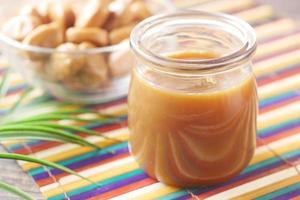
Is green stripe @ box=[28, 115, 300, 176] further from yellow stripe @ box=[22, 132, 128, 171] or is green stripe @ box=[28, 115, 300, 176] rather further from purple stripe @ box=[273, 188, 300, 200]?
purple stripe @ box=[273, 188, 300, 200]

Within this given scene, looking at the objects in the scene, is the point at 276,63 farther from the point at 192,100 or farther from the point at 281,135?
the point at 192,100

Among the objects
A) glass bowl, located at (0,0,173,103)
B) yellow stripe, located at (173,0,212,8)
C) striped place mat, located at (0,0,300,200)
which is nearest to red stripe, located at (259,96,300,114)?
striped place mat, located at (0,0,300,200)

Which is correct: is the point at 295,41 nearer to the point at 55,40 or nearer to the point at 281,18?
the point at 281,18

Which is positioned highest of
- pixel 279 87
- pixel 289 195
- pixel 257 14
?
pixel 257 14

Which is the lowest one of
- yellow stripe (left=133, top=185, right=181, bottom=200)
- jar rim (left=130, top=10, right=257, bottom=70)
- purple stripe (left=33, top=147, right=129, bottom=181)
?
yellow stripe (left=133, top=185, right=181, bottom=200)

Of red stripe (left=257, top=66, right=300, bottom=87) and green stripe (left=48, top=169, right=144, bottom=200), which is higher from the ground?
red stripe (left=257, top=66, right=300, bottom=87)

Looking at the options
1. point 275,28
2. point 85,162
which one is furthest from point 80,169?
point 275,28

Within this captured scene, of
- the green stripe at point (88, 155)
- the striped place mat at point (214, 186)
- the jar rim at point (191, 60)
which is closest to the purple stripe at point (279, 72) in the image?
the striped place mat at point (214, 186)
